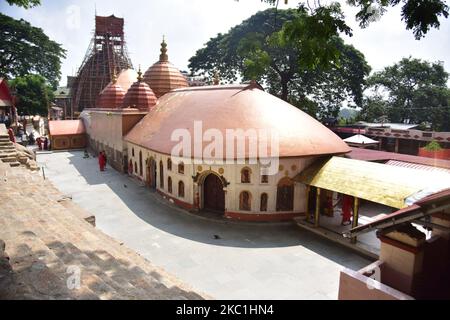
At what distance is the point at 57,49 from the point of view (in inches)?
1651

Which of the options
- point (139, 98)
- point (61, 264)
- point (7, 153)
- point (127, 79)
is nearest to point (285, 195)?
point (61, 264)

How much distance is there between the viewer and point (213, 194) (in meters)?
16.1

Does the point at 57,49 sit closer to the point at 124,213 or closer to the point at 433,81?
the point at 124,213

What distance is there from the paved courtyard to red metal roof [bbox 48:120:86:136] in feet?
71.3

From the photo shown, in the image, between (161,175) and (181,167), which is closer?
(181,167)

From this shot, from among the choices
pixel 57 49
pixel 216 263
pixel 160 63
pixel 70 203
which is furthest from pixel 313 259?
pixel 57 49

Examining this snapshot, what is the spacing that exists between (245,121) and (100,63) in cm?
3801

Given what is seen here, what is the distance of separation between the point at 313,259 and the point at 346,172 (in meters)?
4.17

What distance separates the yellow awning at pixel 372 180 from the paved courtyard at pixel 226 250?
7.43 ft

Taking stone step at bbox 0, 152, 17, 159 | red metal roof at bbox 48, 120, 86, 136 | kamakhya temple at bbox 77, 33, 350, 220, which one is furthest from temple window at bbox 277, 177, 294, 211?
red metal roof at bbox 48, 120, 86, 136

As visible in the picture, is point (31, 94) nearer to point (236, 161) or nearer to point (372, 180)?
point (236, 161)

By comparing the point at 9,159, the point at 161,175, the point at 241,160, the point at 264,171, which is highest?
the point at 241,160

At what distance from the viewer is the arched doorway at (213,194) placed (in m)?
15.9
